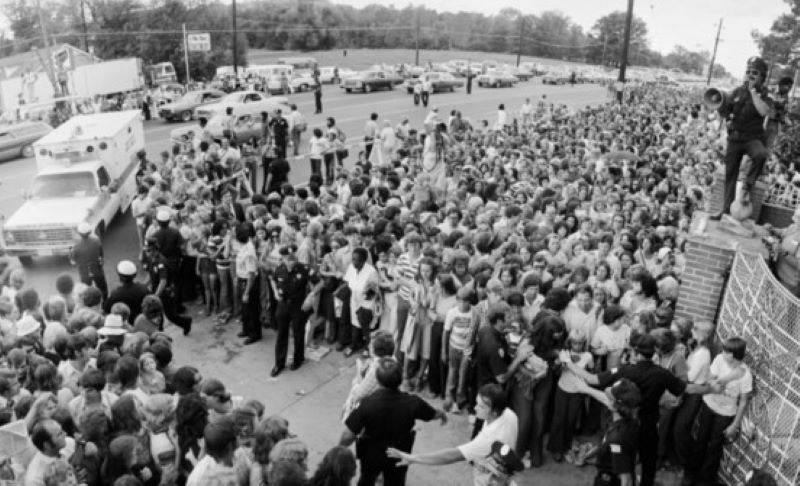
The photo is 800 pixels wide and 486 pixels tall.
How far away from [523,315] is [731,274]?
219cm

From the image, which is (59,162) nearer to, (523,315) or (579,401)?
(523,315)

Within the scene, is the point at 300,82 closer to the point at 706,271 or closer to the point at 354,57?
the point at 706,271

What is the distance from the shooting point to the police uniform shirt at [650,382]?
5340mm

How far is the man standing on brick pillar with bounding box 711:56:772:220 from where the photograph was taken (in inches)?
260

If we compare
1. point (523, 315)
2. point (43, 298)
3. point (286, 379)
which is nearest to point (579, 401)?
point (523, 315)

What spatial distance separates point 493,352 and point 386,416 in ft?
5.29

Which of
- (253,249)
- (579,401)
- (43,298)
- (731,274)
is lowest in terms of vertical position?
(43,298)

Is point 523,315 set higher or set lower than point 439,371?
higher

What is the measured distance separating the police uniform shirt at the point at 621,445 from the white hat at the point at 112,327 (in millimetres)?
4888

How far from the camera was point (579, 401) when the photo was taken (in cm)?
634

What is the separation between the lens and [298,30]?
84.4 meters

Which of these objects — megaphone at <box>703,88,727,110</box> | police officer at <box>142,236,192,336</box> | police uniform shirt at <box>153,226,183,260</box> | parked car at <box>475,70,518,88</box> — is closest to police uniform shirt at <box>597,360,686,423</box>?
megaphone at <box>703,88,727,110</box>

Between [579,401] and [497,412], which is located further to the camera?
[579,401]

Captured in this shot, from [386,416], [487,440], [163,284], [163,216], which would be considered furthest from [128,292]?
[487,440]
